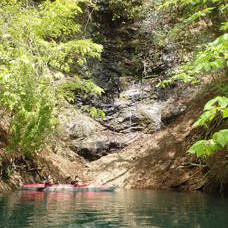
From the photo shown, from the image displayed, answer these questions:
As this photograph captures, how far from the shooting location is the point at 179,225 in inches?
228

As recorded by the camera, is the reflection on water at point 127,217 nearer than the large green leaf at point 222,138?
No

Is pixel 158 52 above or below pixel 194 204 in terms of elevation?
above

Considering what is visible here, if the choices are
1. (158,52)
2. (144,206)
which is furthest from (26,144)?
(158,52)

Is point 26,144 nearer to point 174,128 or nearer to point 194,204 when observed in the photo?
point 194,204

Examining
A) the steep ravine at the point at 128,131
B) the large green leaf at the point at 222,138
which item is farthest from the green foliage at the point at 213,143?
the steep ravine at the point at 128,131

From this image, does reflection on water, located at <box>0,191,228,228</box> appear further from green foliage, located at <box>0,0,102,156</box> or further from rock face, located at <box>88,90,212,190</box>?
rock face, located at <box>88,90,212,190</box>

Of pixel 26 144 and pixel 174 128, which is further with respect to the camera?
pixel 174 128

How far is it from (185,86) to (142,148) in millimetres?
4970

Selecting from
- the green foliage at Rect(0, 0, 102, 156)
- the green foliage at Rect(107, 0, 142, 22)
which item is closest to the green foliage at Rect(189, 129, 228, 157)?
the green foliage at Rect(0, 0, 102, 156)

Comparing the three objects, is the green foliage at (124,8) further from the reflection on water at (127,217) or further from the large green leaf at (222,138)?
the large green leaf at (222,138)

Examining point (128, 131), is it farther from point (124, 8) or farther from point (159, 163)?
point (124, 8)

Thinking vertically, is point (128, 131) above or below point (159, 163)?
above

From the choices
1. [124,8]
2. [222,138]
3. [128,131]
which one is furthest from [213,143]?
[124,8]

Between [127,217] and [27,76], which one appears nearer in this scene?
[127,217]
